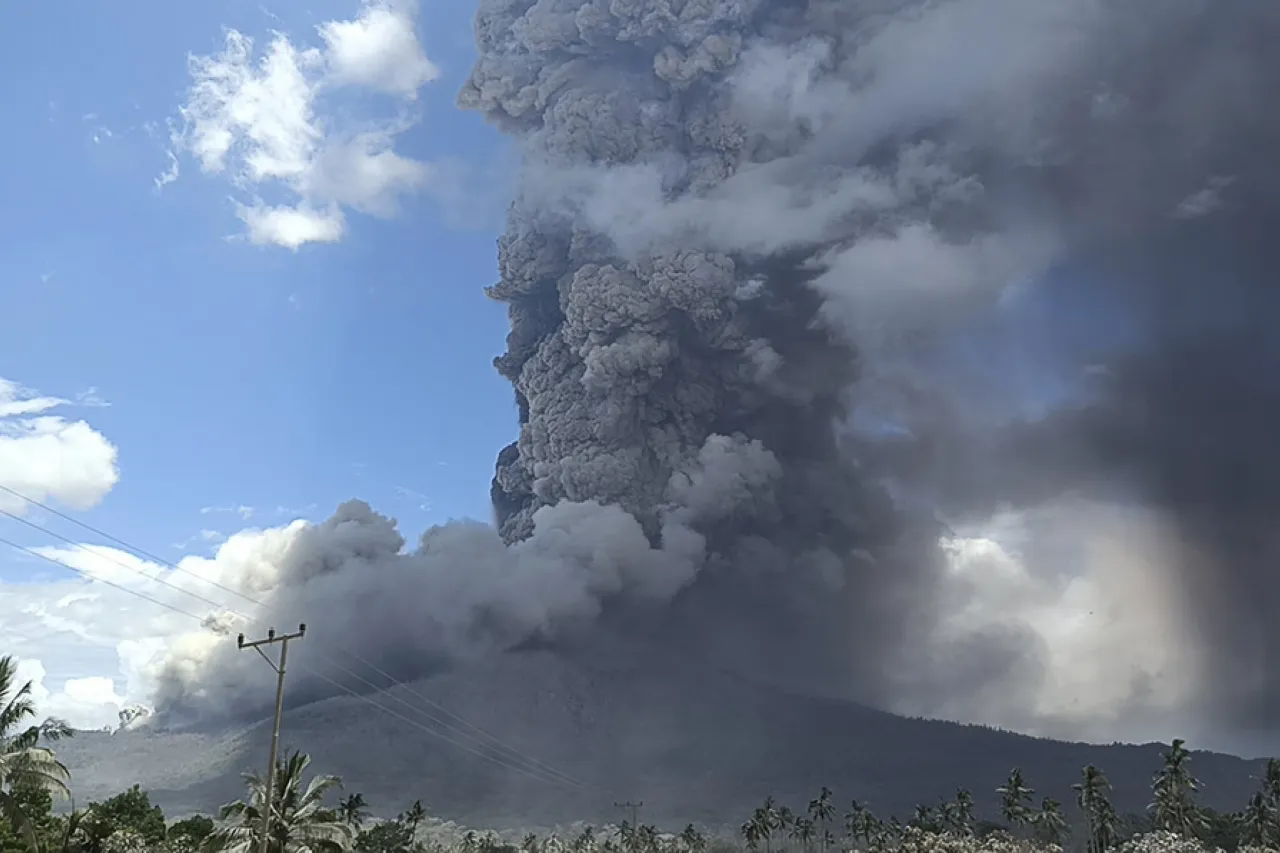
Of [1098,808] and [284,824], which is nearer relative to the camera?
[284,824]

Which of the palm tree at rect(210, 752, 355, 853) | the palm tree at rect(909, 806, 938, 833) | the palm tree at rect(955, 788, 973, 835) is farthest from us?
the palm tree at rect(909, 806, 938, 833)

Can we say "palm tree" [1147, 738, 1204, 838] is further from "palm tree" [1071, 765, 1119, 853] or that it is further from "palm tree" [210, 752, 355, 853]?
"palm tree" [210, 752, 355, 853]

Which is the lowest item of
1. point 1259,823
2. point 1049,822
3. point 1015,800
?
point 1049,822

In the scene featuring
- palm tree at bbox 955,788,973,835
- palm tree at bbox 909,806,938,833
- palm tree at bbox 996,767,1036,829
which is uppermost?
palm tree at bbox 996,767,1036,829

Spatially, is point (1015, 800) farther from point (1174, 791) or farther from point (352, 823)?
point (352, 823)

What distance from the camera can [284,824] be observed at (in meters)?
39.9

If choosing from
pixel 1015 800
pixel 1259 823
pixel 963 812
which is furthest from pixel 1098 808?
pixel 963 812

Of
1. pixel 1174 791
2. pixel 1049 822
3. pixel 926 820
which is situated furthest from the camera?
pixel 926 820

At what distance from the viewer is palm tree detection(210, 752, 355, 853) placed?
A: 38656 mm

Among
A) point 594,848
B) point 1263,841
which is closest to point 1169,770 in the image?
point 1263,841

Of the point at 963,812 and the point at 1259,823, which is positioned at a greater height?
the point at 1259,823

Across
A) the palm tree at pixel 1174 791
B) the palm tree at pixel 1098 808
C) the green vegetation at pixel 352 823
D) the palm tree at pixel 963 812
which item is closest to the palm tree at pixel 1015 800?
the green vegetation at pixel 352 823

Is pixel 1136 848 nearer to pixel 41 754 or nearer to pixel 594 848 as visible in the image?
pixel 41 754

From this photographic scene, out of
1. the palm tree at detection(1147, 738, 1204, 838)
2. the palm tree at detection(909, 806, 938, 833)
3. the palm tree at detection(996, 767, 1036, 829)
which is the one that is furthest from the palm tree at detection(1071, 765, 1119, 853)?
the palm tree at detection(909, 806, 938, 833)
